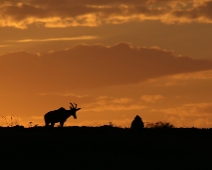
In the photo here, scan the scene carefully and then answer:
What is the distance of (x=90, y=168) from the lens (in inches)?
1150

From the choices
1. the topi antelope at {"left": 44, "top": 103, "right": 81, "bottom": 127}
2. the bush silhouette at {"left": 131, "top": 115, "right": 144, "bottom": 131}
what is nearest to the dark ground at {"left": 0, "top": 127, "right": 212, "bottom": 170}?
the bush silhouette at {"left": 131, "top": 115, "right": 144, "bottom": 131}

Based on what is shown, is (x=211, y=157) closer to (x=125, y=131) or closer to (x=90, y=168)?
(x=90, y=168)

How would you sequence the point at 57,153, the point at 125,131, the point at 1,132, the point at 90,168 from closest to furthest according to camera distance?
the point at 90,168
the point at 57,153
the point at 1,132
the point at 125,131

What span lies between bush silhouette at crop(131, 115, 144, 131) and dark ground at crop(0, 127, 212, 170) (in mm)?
2920

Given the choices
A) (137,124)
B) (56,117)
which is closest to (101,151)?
(137,124)

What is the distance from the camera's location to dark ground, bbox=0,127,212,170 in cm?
2992

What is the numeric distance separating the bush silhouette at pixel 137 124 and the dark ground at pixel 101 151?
2920 mm

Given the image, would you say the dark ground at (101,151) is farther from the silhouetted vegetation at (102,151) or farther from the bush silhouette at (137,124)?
the bush silhouette at (137,124)

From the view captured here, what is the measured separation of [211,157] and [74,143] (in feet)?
17.0

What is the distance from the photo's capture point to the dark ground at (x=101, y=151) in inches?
1178

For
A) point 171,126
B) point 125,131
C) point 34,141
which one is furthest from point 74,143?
point 171,126

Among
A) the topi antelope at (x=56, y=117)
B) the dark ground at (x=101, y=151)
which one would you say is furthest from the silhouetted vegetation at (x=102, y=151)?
the topi antelope at (x=56, y=117)

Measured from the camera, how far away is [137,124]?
1574 inches

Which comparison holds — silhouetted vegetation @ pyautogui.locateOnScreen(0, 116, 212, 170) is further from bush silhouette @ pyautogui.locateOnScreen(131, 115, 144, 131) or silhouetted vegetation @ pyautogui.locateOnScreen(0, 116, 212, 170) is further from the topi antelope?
the topi antelope
